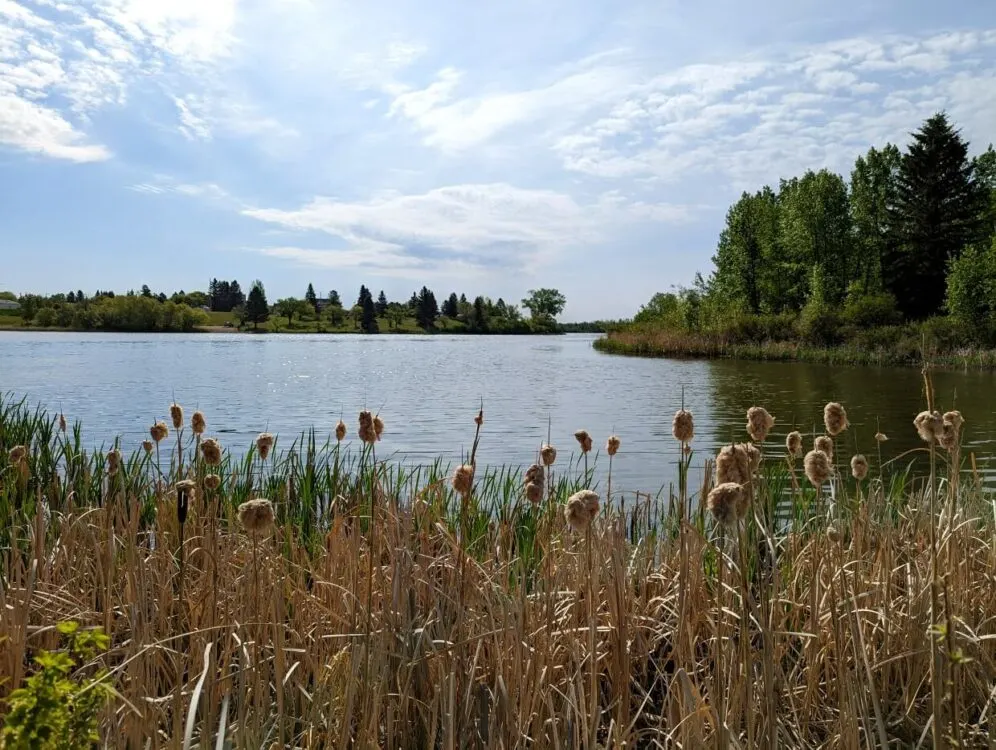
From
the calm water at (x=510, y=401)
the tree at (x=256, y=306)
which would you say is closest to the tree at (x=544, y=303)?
the tree at (x=256, y=306)

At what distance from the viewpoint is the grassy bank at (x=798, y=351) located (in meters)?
33.2

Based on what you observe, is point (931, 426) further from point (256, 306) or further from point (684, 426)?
point (256, 306)

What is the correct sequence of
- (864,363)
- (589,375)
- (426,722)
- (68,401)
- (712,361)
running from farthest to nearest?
1. (712,361)
2. (864,363)
3. (589,375)
4. (68,401)
5. (426,722)

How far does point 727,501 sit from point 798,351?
42.2 metres

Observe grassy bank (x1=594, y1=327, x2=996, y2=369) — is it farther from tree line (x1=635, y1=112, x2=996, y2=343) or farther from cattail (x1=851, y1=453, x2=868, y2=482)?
cattail (x1=851, y1=453, x2=868, y2=482)

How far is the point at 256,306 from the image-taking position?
432ft

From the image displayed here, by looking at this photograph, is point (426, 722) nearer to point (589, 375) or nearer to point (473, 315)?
point (589, 375)

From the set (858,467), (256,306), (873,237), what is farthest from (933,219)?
(256,306)

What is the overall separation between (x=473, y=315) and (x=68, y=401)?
13300 cm

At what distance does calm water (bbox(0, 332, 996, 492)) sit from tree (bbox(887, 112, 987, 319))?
70.0 feet

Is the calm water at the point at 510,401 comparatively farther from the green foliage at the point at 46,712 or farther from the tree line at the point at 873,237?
the tree line at the point at 873,237

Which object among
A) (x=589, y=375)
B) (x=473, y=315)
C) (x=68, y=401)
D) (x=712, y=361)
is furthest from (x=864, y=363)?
(x=473, y=315)

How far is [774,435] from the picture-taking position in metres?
15.7

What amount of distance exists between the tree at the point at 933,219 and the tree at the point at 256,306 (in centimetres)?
10684
